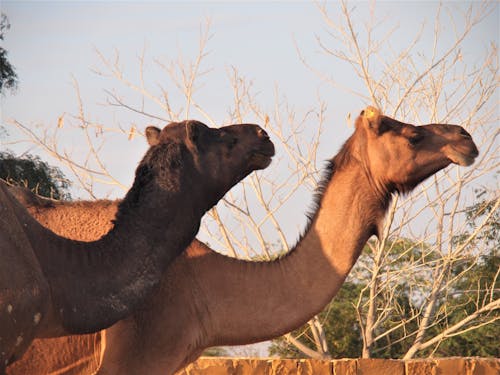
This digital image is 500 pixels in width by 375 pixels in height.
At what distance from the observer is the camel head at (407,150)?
7465 mm

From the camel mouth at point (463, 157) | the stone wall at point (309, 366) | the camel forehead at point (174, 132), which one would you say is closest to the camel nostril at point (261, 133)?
the camel forehead at point (174, 132)

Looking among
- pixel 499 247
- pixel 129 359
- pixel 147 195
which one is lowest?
pixel 129 359

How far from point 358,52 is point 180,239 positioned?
748 centimetres

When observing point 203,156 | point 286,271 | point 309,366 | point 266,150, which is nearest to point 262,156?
point 266,150

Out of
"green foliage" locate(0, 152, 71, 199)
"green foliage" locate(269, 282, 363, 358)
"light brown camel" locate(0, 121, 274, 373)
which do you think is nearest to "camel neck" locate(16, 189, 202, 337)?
"light brown camel" locate(0, 121, 274, 373)

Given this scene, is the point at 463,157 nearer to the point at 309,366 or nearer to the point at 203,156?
the point at 203,156

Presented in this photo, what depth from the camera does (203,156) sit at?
7.00 meters

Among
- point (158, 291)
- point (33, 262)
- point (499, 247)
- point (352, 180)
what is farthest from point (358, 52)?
point (33, 262)

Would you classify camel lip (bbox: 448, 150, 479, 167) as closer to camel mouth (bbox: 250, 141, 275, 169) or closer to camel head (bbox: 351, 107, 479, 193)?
camel head (bbox: 351, 107, 479, 193)

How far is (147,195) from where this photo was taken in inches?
263

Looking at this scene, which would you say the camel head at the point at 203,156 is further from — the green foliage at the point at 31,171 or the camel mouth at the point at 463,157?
the green foliage at the point at 31,171

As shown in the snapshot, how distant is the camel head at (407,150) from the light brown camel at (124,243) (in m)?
0.86

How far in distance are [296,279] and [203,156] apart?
125 centimetres

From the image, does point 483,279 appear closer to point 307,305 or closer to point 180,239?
point 307,305
